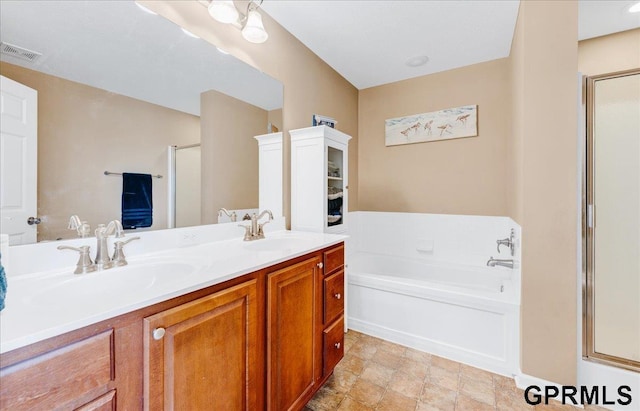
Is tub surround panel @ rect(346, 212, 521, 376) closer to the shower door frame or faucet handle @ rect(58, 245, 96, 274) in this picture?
the shower door frame

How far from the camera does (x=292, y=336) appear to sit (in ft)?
4.28

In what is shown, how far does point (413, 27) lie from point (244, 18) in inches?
51.2

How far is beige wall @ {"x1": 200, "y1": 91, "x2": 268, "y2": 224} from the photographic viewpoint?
5.37 feet

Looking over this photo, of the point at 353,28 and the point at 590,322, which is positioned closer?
the point at 590,322

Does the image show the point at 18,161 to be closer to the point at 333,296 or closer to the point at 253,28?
the point at 253,28

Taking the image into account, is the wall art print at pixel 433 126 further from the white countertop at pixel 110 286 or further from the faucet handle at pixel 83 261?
the faucet handle at pixel 83 261

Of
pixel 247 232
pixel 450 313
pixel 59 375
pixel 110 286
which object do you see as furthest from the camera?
pixel 450 313

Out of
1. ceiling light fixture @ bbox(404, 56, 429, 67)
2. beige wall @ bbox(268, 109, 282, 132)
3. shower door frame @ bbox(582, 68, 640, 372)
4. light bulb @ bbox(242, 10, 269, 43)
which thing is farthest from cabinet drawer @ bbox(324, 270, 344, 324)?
ceiling light fixture @ bbox(404, 56, 429, 67)

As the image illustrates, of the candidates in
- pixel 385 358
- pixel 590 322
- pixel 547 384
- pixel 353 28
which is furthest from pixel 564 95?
pixel 385 358

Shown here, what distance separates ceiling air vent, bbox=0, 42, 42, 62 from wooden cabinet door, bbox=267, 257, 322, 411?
4.02ft

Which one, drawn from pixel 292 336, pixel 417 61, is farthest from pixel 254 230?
pixel 417 61

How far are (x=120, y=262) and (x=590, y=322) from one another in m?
2.50

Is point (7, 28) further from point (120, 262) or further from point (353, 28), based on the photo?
point (353, 28)

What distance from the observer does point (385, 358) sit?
199cm
